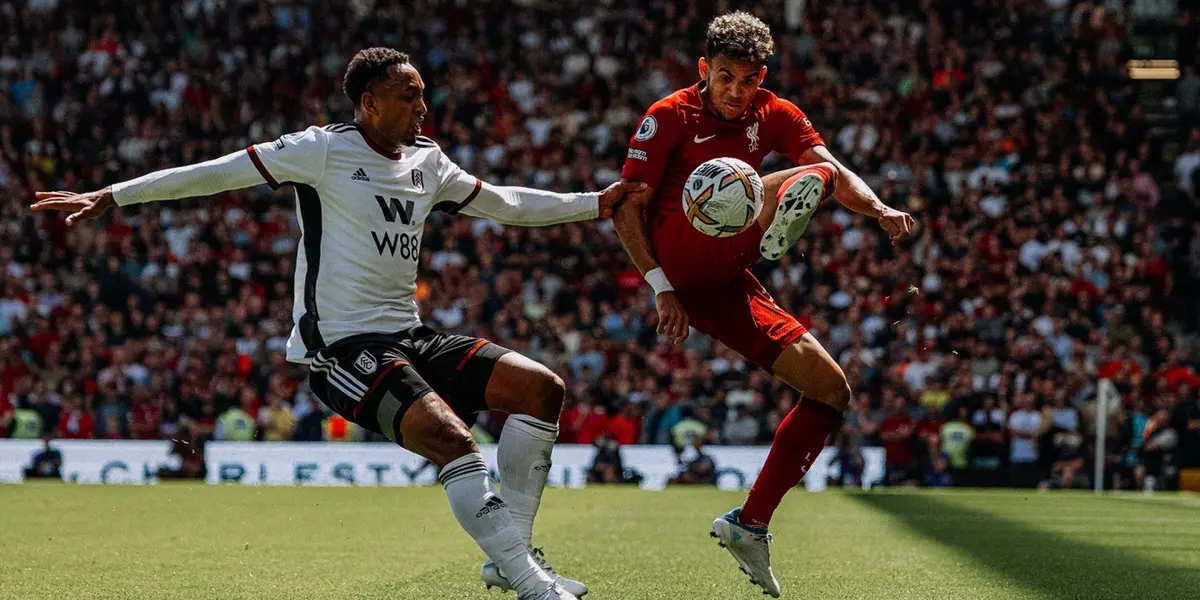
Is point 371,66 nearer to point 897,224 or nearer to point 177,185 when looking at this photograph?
point 177,185

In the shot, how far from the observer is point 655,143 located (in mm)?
6652

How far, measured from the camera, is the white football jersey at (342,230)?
5.78 metres

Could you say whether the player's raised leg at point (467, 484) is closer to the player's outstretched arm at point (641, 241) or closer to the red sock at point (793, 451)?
the player's outstretched arm at point (641, 241)

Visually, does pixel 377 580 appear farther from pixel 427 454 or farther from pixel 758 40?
pixel 758 40

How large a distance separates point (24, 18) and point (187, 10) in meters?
3.09

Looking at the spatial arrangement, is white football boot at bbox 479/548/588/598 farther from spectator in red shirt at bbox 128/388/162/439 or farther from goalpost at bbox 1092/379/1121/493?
spectator in red shirt at bbox 128/388/162/439

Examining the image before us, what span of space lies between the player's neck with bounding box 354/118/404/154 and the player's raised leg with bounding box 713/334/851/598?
210 centimetres

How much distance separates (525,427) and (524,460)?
148 millimetres

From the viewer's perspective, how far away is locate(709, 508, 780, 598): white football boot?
6328 mm

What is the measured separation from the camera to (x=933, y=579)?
7316 millimetres

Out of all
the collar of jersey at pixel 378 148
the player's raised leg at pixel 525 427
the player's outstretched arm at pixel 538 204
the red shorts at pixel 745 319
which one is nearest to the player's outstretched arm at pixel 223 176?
the collar of jersey at pixel 378 148

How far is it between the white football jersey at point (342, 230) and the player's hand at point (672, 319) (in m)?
1.25

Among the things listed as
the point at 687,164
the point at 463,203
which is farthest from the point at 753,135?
the point at 463,203

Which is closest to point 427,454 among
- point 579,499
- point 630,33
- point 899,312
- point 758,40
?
point 758,40
